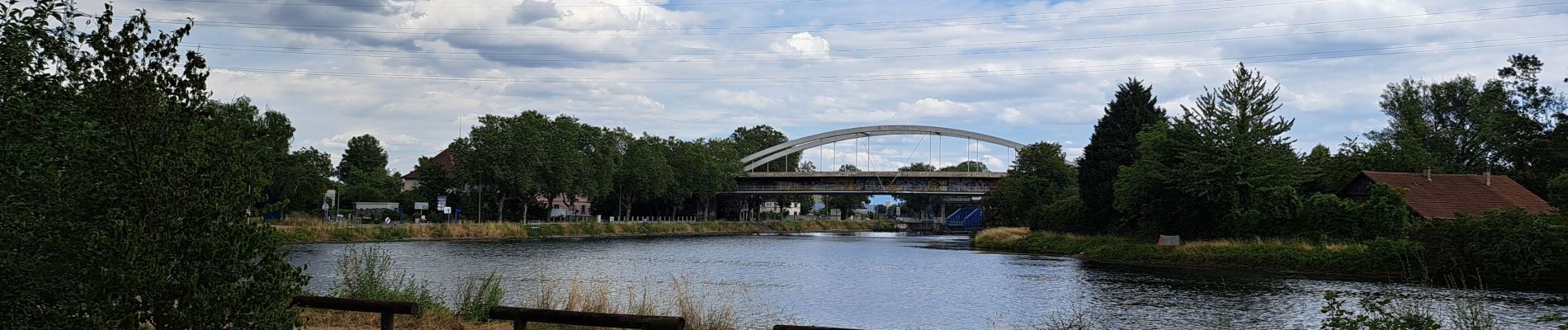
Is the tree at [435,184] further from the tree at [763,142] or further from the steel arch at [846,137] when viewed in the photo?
the tree at [763,142]

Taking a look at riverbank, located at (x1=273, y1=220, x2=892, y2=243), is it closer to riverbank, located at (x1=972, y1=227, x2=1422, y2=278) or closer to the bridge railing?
the bridge railing

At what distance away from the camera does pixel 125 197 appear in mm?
7129

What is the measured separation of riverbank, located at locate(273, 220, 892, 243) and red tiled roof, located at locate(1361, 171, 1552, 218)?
41.5 meters

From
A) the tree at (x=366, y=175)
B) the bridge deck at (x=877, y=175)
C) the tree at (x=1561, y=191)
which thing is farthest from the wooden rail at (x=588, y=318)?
the bridge deck at (x=877, y=175)

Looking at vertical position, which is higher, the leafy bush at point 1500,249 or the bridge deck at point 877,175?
the bridge deck at point 877,175

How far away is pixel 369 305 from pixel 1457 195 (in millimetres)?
46858

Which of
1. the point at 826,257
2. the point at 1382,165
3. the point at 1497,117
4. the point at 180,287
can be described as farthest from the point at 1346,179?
the point at 180,287

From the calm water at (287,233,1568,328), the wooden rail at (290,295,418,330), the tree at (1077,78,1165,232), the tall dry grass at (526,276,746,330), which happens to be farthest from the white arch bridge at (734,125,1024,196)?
the wooden rail at (290,295,418,330)

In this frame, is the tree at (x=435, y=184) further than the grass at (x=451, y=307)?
Yes

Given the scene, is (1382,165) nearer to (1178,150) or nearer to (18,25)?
(1178,150)

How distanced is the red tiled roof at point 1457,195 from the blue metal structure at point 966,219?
213 ft

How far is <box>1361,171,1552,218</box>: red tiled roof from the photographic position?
44.3 metres

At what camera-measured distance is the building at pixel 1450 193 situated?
44.4 m

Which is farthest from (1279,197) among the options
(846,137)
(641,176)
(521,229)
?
(846,137)
